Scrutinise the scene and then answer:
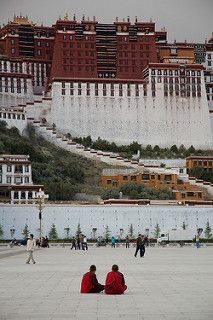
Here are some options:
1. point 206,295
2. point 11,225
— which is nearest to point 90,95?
point 11,225

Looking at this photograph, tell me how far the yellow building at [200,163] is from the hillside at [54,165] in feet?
19.2

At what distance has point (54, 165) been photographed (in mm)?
59938

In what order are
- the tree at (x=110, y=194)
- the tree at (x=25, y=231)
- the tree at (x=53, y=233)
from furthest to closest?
1. the tree at (x=110, y=194)
2. the tree at (x=25, y=231)
3. the tree at (x=53, y=233)

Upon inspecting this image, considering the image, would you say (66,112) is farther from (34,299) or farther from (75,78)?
(34,299)

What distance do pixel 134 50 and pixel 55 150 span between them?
41.6 ft

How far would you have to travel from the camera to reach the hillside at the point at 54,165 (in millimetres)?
54906

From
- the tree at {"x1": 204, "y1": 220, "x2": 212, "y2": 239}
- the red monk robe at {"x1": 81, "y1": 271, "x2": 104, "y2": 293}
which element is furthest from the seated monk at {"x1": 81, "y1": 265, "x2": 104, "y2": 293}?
the tree at {"x1": 204, "y1": 220, "x2": 212, "y2": 239}

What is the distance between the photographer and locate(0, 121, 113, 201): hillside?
54.9 m

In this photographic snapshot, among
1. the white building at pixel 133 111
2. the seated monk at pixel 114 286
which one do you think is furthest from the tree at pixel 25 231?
the seated monk at pixel 114 286

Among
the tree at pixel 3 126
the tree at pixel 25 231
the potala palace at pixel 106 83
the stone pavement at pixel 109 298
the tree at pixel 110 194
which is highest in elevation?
the potala palace at pixel 106 83

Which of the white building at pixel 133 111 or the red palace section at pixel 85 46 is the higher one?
the red palace section at pixel 85 46

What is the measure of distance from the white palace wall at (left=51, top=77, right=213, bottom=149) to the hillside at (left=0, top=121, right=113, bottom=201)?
2943 millimetres

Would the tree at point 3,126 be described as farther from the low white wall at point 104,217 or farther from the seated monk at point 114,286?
the seated monk at point 114,286

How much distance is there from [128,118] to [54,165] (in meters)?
8.28
